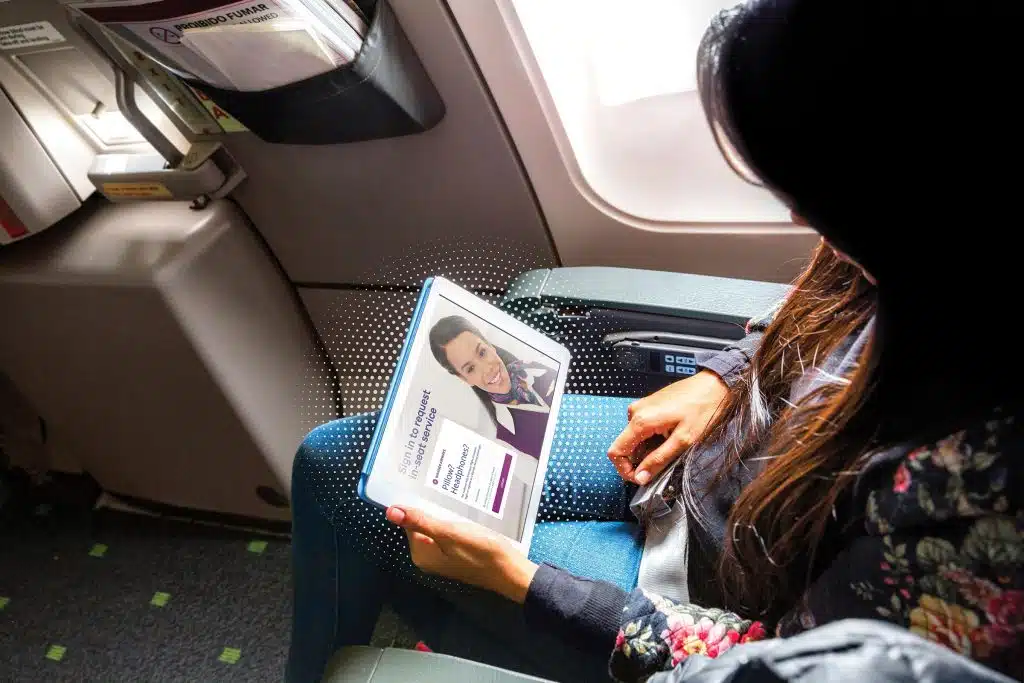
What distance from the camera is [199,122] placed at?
43.3 inches

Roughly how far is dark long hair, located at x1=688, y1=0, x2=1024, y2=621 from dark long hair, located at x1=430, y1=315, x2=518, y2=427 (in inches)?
14.4

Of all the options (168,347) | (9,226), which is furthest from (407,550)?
(9,226)

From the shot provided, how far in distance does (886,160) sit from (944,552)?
0.80 feet

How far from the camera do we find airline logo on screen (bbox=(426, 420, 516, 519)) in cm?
76

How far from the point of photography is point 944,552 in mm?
448

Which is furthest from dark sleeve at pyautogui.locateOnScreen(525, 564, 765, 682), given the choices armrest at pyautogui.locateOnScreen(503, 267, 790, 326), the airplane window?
the airplane window

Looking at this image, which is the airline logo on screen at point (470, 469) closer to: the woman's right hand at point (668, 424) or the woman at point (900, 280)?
the woman's right hand at point (668, 424)

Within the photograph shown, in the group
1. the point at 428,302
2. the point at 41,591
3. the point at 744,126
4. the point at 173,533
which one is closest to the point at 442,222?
the point at 428,302

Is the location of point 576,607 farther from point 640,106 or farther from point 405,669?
point 640,106

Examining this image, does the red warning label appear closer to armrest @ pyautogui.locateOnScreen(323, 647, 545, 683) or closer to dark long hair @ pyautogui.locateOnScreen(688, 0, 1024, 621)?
armrest @ pyautogui.locateOnScreen(323, 647, 545, 683)

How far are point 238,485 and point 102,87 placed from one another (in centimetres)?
71

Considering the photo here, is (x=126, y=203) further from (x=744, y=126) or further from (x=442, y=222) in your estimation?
(x=744, y=126)

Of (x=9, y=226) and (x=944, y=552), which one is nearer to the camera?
(x=944, y=552)

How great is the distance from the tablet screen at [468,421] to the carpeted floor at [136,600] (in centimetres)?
73
